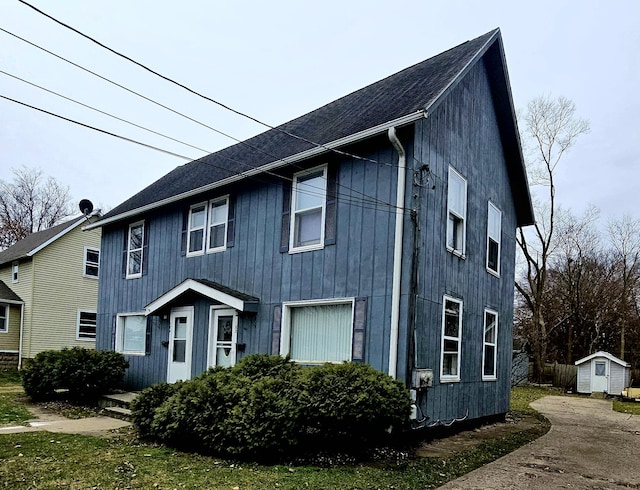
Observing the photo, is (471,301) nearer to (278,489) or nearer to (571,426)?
(571,426)

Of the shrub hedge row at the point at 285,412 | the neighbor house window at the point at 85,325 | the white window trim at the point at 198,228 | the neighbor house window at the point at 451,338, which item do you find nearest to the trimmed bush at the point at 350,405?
the shrub hedge row at the point at 285,412

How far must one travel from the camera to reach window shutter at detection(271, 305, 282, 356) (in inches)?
379

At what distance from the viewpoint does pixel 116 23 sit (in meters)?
8.22

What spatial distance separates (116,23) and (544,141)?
24.9 metres

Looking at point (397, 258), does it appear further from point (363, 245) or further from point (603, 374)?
point (603, 374)

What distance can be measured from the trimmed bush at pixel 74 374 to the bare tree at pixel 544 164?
20.9 meters

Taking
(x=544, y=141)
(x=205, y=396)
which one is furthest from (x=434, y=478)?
(x=544, y=141)

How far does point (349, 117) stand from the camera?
10172mm

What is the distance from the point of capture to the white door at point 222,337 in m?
10.6

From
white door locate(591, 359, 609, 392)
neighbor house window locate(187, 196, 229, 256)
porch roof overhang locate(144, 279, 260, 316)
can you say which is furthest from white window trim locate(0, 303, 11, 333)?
white door locate(591, 359, 609, 392)

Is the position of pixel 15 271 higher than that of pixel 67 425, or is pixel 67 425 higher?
pixel 15 271

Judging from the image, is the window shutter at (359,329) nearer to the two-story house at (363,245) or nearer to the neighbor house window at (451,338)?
the two-story house at (363,245)

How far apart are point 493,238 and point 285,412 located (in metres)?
7.15

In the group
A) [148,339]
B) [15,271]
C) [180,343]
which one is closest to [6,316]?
[15,271]
